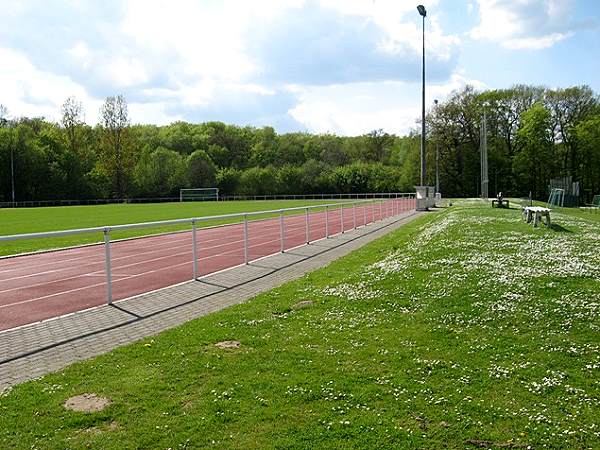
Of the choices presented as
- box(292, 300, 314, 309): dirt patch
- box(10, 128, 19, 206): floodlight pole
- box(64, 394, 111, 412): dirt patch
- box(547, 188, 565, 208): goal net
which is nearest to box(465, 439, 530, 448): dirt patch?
box(64, 394, 111, 412): dirt patch

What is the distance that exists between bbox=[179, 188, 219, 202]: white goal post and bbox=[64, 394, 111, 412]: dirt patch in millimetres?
91031

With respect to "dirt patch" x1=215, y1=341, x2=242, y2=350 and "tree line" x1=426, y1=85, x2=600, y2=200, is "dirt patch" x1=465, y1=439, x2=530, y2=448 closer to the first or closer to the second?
"dirt patch" x1=215, y1=341, x2=242, y2=350

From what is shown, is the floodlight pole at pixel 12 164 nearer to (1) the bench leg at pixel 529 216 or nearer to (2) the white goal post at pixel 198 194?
(2) the white goal post at pixel 198 194

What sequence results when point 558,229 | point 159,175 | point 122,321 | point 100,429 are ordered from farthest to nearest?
1. point 159,175
2. point 558,229
3. point 122,321
4. point 100,429

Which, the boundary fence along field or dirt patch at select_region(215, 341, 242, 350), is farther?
the boundary fence along field

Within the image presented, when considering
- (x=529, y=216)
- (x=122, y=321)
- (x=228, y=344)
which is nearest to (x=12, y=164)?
(x=529, y=216)

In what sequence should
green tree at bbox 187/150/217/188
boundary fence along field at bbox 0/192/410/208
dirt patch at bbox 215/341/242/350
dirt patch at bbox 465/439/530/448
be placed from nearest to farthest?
dirt patch at bbox 465/439/530/448 → dirt patch at bbox 215/341/242/350 → boundary fence along field at bbox 0/192/410/208 → green tree at bbox 187/150/217/188

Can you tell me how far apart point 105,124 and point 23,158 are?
14.2 m

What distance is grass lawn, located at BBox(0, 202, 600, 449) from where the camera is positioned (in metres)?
4.50

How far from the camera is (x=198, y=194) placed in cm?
9662

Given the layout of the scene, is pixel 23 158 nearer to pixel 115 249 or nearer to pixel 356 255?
pixel 115 249

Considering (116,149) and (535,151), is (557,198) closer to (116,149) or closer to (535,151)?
(535,151)

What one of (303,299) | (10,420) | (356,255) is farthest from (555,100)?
(10,420)

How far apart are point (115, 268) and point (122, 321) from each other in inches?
227
